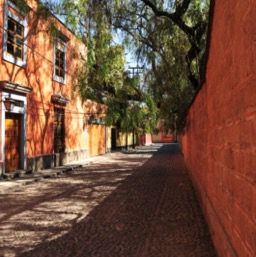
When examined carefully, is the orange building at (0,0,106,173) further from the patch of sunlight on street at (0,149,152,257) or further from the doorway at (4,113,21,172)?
the patch of sunlight on street at (0,149,152,257)

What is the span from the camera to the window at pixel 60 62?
745 inches

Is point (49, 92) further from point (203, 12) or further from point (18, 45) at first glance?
point (203, 12)

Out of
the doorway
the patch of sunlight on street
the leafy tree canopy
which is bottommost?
the patch of sunlight on street

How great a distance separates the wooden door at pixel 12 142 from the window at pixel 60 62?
14.5ft

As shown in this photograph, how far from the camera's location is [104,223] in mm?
6406

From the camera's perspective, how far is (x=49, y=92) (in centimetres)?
1802

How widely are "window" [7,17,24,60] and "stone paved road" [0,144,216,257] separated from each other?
20.1 feet

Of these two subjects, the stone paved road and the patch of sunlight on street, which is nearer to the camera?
the stone paved road

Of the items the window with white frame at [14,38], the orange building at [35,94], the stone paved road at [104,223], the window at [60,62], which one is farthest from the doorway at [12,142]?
the window at [60,62]

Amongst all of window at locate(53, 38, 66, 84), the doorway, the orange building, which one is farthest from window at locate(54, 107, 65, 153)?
the doorway

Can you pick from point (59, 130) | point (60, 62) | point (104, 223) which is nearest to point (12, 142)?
point (59, 130)

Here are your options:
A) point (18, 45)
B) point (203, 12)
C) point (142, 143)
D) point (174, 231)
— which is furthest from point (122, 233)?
point (142, 143)

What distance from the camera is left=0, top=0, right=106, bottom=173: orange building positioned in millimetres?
13703

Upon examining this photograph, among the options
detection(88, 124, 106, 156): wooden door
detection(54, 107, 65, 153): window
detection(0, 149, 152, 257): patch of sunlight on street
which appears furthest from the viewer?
detection(88, 124, 106, 156): wooden door
